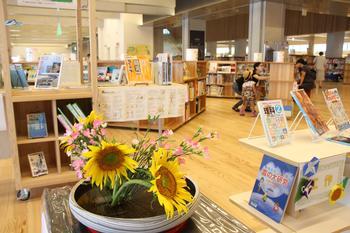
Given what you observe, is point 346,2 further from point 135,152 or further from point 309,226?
point 135,152

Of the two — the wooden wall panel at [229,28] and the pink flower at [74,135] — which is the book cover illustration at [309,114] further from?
the wooden wall panel at [229,28]

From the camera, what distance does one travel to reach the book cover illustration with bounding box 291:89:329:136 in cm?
170

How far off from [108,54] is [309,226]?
37.9 ft

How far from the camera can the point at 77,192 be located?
1123mm

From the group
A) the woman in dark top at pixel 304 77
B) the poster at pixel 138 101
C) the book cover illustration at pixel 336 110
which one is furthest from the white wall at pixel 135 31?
the book cover illustration at pixel 336 110

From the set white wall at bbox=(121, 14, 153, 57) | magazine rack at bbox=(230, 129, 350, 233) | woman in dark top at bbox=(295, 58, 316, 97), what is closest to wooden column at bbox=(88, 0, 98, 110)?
magazine rack at bbox=(230, 129, 350, 233)

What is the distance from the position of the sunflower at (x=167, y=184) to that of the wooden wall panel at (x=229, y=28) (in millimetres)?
13451

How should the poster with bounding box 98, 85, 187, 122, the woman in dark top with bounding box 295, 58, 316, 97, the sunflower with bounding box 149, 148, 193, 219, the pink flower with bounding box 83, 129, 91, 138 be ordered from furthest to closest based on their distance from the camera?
the woman in dark top with bounding box 295, 58, 316, 97 < the poster with bounding box 98, 85, 187, 122 < the pink flower with bounding box 83, 129, 91, 138 < the sunflower with bounding box 149, 148, 193, 219

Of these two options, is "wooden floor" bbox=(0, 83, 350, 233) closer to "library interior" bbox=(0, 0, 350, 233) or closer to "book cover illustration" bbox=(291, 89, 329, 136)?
"library interior" bbox=(0, 0, 350, 233)

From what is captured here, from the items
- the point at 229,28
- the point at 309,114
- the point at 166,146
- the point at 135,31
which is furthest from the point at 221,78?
the point at 166,146

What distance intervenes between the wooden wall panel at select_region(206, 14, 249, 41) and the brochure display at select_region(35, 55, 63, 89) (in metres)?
11.6

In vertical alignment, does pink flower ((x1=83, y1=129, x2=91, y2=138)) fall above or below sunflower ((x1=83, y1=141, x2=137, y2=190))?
above

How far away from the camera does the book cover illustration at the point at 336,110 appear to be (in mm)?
1862

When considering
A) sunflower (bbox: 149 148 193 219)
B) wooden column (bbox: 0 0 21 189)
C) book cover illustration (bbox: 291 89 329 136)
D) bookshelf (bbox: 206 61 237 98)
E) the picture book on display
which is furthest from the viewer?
bookshelf (bbox: 206 61 237 98)
